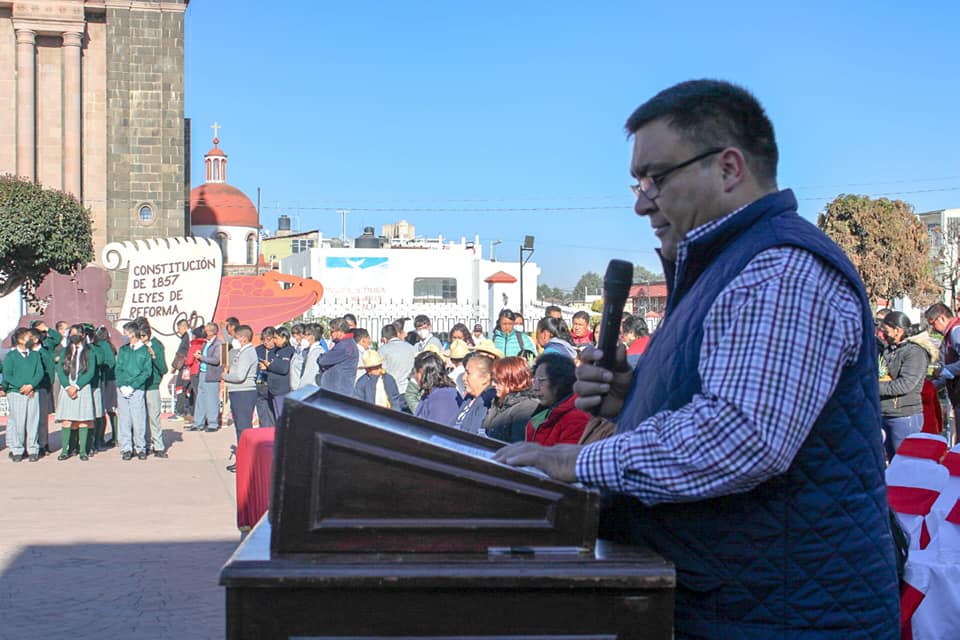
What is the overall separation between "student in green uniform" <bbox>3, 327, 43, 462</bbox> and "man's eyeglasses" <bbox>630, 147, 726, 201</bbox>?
42.1ft

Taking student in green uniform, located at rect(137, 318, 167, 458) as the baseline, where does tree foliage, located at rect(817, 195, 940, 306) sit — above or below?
above

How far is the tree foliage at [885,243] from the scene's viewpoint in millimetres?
50000

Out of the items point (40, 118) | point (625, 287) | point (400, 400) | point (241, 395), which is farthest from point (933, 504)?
point (40, 118)

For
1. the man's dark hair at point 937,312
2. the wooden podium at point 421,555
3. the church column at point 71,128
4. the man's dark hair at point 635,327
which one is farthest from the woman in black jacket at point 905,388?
the church column at point 71,128

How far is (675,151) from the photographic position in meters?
2.10

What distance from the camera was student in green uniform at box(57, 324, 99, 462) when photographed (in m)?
13.6

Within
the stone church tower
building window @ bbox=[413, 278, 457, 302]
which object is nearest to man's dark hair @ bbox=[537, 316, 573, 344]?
the stone church tower

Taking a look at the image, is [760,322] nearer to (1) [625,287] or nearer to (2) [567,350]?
(1) [625,287]

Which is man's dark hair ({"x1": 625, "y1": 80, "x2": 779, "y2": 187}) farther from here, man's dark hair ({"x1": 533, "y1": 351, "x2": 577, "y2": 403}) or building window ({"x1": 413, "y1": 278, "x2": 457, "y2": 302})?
building window ({"x1": 413, "y1": 278, "x2": 457, "y2": 302})

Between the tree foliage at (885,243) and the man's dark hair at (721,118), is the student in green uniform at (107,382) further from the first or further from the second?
the tree foliage at (885,243)

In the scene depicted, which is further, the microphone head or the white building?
the white building

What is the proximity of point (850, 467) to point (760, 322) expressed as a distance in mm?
342

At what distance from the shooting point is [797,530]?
1.92 meters

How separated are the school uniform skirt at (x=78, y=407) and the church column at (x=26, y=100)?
2504 centimetres
